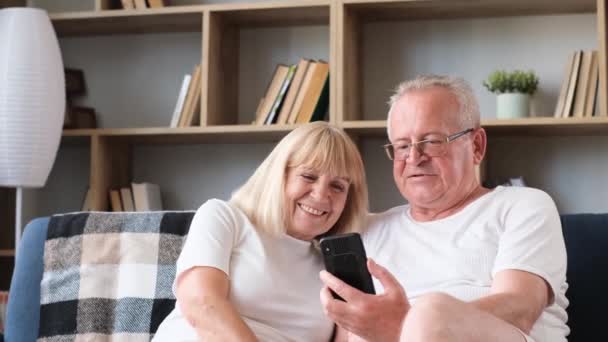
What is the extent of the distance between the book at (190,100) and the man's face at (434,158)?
4.55 ft

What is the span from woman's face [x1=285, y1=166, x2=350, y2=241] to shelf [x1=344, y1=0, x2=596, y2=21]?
4.20 ft

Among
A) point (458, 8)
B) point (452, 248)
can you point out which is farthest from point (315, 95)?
point (452, 248)

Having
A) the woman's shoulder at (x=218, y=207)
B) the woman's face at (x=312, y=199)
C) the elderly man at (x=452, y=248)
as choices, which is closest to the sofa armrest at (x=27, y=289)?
the woman's shoulder at (x=218, y=207)

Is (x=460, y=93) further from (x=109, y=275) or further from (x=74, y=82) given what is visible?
(x=74, y=82)

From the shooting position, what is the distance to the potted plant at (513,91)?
9.99 feet

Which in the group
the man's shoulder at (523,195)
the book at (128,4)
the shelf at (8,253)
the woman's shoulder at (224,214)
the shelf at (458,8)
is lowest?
the shelf at (8,253)

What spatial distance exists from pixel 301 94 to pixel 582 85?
3.08ft

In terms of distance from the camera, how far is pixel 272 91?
320 centimetres

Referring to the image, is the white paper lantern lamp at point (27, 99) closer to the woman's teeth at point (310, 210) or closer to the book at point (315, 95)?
the book at point (315, 95)

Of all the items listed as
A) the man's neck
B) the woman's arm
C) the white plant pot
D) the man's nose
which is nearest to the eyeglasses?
the man's nose

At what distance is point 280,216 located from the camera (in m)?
1.95

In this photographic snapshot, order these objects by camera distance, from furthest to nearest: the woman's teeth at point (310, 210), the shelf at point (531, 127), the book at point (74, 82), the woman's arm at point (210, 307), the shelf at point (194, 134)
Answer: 1. the book at point (74, 82)
2. the shelf at point (194, 134)
3. the shelf at point (531, 127)
4. the woman's teeth at point (310, 210)
5. the woman's arm at point (210, 307)

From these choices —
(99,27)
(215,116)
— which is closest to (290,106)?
(215,116)

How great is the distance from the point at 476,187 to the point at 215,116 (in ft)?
4.60
